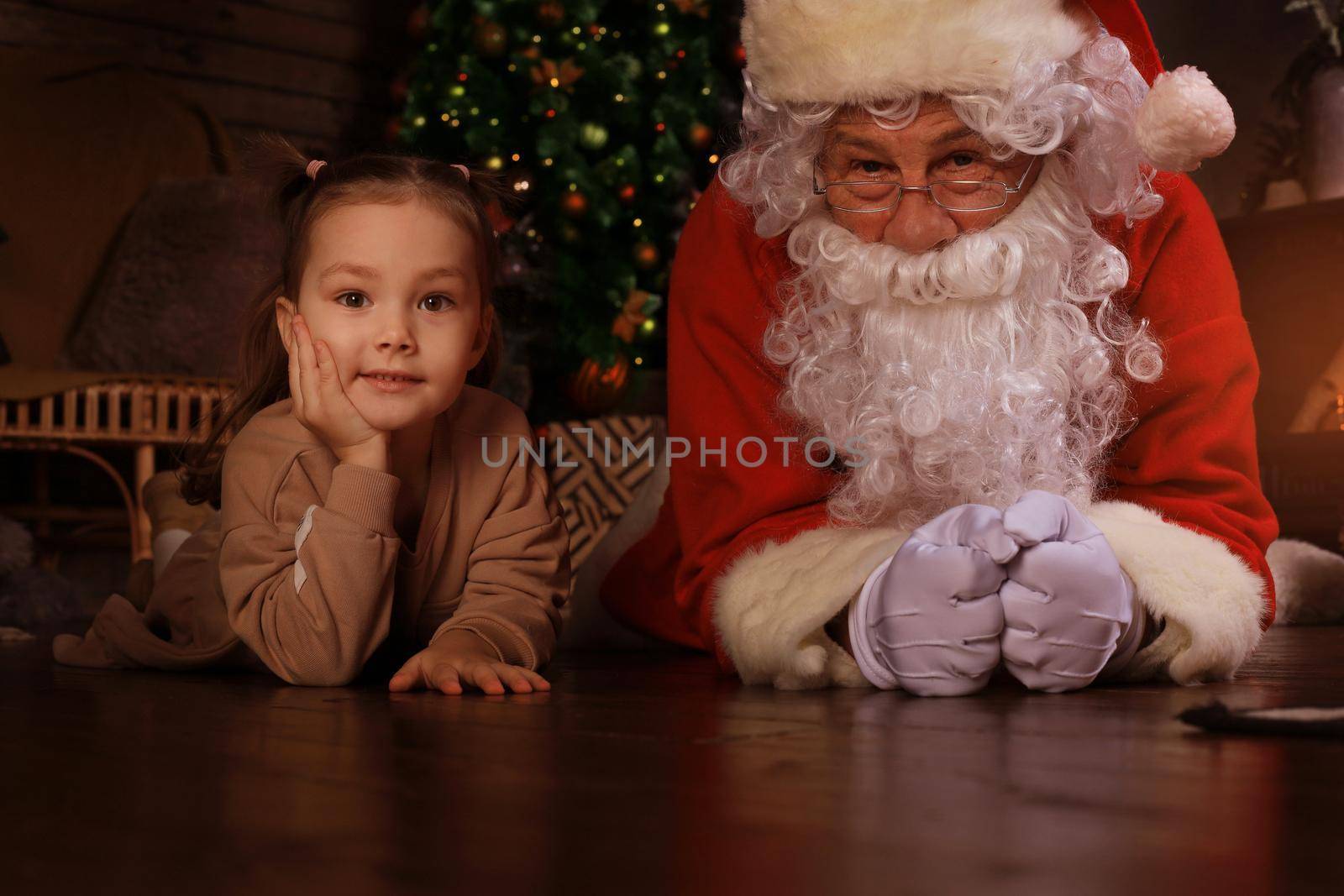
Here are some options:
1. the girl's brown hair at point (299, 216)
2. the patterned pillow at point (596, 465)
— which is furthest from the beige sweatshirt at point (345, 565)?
the patterned pillow at point (596, 465)

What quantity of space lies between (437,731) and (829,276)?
742 mm

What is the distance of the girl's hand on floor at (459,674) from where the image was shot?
4.16 ft

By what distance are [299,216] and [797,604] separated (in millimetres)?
743

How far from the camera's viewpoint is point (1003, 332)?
1487mm

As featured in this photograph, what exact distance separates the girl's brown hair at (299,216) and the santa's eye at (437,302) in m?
0.05

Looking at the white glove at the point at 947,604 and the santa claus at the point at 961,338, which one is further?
the santa claus at the point at 961,338

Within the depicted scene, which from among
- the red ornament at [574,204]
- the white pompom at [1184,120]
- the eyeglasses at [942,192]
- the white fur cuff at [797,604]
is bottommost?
the white fur cuff at [797,604]

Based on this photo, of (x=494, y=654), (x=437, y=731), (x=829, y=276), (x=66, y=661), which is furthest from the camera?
(x=66, y=661)

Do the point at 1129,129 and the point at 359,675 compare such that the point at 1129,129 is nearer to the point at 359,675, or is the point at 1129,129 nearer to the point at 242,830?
the point at 359,675

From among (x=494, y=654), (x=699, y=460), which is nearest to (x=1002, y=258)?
(x=699, y=460)

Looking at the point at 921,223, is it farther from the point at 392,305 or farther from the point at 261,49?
the point at 261,49

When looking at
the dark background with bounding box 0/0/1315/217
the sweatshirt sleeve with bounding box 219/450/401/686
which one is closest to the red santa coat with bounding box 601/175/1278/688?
the sweatshirt sleeve with bounding box 219/450/401/686

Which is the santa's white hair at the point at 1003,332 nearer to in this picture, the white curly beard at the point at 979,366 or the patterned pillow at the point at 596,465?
the white curly beard at the point at 979,366

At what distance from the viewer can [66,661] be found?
1700 mm
